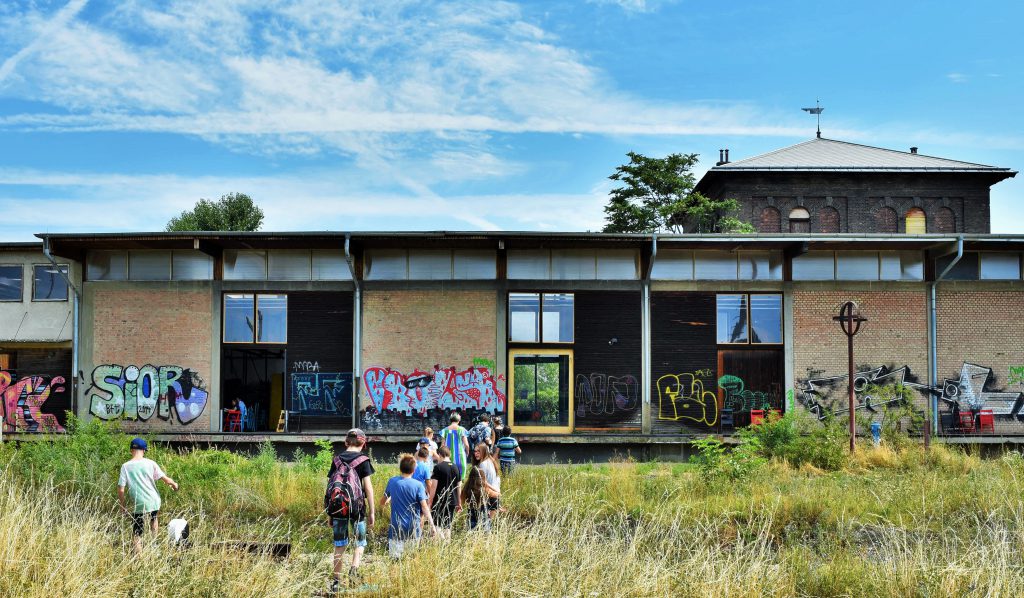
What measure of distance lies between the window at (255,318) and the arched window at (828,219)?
26.5m

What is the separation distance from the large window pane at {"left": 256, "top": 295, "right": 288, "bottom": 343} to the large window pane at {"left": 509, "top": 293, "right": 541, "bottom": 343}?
584 cm

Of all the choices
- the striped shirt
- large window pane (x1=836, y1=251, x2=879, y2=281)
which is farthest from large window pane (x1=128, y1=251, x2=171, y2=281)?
large window pane (x1=836, y1=251, x2=879, y2=281)

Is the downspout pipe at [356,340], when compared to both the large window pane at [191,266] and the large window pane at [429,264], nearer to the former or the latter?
the large window pane at [429,264]

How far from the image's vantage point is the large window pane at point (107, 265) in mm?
20344

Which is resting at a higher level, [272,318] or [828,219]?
[828,219]

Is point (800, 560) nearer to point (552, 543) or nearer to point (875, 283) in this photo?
point (552, 543)

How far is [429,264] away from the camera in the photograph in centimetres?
2022

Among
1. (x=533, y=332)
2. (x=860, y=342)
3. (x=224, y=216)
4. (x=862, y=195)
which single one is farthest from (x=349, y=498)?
(x=224, y=216)

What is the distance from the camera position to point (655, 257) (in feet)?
66.0

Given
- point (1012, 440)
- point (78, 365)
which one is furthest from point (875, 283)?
point (78, 365)

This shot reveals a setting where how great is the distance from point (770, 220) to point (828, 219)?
2630 millimetres

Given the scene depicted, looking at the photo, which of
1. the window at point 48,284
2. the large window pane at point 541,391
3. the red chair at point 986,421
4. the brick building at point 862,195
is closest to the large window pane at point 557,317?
the large window pane at point 541,391

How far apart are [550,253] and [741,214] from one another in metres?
19.9

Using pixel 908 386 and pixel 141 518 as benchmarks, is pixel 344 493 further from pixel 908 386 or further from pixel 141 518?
pixel 908 386
